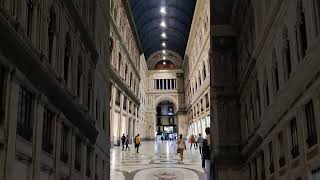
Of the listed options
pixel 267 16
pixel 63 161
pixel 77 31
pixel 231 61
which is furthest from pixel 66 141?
pixel 231 61

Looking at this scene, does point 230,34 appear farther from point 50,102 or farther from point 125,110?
point 125,110

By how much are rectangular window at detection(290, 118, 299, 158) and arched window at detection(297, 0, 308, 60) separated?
37.3 inches

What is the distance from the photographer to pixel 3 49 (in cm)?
364

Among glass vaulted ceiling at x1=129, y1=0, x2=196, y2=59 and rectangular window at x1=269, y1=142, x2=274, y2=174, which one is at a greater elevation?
glass vaulted ceiling at x1=129, y1=0, x2=196, y2=59

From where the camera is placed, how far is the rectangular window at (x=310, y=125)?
4423 millimetres

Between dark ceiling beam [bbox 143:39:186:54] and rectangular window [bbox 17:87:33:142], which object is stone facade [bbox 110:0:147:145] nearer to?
dark ceiling beam [bbox 143:39:186:54]

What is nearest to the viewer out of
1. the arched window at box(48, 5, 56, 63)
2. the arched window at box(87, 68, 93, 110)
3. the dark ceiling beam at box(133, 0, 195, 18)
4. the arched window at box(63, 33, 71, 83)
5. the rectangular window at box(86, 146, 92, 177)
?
the arched window at box(48, 5, 56, 63)

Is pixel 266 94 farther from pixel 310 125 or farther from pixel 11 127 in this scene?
pixel 11 127

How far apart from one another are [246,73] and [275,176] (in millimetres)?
2526

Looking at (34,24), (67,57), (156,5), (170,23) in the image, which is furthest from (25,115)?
(170,23)

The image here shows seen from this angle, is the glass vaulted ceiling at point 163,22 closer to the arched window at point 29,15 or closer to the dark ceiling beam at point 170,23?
the dark ceiling beam at point 170,23

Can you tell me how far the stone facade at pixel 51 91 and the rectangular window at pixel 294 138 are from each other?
317 cm

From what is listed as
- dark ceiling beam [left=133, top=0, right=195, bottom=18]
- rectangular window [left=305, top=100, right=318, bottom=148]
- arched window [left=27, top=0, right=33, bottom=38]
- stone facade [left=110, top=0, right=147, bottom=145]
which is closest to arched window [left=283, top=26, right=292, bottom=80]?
rectangular window [left=305, top=100, right=318, bottom=148]

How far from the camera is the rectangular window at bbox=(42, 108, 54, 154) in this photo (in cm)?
488
